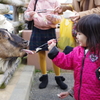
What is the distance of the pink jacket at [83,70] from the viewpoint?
1789mm

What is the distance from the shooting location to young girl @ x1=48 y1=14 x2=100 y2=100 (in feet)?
5.71

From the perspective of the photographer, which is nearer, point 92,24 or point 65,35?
point 92,24

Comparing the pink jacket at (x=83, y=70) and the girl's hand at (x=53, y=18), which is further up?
the girl's hand at (x=53, y=18)

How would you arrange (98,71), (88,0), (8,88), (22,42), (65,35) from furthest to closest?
(8,88)
(65,35)
(88,0)
(22,42)
(98,71)

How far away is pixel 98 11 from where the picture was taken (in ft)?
7.30

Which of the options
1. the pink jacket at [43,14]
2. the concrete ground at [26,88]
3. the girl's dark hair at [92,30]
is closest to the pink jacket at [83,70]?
the girl's dark hair at [92,30]

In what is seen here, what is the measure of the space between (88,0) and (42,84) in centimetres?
176

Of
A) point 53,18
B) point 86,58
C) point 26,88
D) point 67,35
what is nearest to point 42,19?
point 53,18

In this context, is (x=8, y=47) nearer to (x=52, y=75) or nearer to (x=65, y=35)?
(x=65, y=35)

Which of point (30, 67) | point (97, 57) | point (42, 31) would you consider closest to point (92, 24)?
point (97, 57)

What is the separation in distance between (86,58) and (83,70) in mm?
103

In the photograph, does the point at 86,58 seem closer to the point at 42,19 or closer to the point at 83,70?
the point at 83,70

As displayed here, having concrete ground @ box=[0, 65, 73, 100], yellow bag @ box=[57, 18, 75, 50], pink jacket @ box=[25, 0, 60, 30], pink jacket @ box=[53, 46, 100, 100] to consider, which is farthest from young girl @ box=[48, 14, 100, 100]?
pink jacket @ box=[25, 0, 60, 30]

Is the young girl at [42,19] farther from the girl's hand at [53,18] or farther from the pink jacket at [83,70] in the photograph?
the pink jacket at [83,70]
